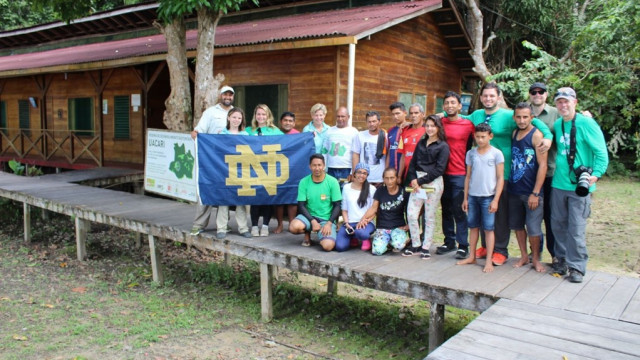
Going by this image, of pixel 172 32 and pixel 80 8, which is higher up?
pixel 80 8

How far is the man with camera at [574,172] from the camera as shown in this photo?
14.9 feet

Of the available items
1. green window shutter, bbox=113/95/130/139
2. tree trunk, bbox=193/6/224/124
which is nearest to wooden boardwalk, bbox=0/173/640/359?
tree trunk, bbox=193/6/224/124

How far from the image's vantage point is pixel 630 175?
1848cm

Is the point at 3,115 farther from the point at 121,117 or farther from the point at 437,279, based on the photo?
the point at 437,279

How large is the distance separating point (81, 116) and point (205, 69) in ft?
30.3

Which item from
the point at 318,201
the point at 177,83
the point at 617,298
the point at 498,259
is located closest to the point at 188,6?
the point at 177,83

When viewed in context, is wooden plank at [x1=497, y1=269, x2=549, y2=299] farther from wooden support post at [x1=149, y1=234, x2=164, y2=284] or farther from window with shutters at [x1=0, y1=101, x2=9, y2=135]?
window with shutters at [x1=0, y1=101, x2=9, y2=135]

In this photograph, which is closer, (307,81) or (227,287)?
(227,287)

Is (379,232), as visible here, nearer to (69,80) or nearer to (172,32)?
(172,32)

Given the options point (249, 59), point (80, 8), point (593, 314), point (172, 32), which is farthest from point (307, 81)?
point (593, 314)

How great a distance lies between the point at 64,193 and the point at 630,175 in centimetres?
1811

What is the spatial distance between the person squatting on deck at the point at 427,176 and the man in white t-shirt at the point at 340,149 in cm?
122

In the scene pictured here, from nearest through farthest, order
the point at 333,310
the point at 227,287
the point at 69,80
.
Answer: the point at 333,310 → the point at 227,287 → the point at 69,80

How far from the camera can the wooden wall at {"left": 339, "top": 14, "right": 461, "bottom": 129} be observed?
34.5ft
